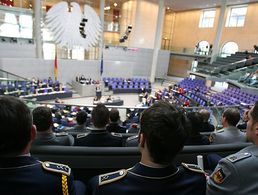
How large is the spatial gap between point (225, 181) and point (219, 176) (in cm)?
4

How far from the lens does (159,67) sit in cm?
2327

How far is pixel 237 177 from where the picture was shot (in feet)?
3.66

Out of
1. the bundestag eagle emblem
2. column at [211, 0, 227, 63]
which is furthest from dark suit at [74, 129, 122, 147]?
column at [211, 0, 227, 63]

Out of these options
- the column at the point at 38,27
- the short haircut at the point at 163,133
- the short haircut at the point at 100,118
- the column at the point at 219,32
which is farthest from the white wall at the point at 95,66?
the short haircut at the point at 163,133

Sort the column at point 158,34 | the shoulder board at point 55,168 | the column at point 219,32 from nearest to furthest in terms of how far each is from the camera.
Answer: the shoulder board at point 55,168 → the column at point 219,32 → the column at point 158,34

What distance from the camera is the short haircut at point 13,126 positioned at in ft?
2.98

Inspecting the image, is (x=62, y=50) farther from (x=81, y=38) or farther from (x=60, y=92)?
(x=60, y=92)

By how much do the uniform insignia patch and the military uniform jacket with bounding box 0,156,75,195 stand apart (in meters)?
0.80

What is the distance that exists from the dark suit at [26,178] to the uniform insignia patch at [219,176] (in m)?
0.80

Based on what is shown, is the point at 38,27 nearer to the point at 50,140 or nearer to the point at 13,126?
the point at 50,140

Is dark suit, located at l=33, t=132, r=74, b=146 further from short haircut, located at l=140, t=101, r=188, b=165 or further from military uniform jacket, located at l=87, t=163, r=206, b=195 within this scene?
short haircut, located at l=140, t=101, r=188, b=165

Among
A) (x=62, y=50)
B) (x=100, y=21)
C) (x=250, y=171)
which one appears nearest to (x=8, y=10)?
(x=62, y=50)

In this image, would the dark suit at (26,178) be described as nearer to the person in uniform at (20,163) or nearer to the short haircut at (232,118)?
the person in uniform at (20,163)

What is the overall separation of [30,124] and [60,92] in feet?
42.0
